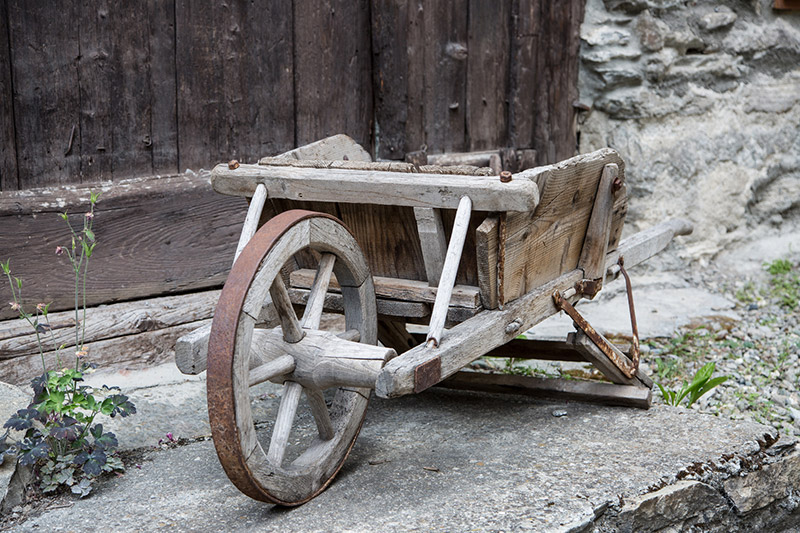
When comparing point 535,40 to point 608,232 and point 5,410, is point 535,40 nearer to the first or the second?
point 608,232

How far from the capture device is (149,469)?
7.62 feet

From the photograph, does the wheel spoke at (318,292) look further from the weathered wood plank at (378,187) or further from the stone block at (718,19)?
the stone block at (718,19)

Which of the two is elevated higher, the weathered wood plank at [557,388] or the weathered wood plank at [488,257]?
the weathered wood plank at [488,257]

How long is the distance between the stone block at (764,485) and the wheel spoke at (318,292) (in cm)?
122

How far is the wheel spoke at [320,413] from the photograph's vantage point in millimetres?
2115

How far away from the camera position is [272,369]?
1.99m

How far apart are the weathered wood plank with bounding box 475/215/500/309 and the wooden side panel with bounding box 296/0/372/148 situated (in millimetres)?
1460

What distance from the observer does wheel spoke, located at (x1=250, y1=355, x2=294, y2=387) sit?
192 centimetres

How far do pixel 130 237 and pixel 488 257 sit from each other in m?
1.45

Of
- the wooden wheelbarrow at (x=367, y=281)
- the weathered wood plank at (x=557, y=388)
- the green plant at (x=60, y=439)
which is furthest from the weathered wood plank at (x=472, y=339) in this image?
Answer: the green plant at (x=60, y=439)

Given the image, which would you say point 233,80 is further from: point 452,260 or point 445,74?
point 452,260

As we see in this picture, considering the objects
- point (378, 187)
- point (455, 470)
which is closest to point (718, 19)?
point (378, 187)

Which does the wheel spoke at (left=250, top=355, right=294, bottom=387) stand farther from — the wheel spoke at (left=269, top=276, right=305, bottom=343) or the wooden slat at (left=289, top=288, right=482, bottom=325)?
the wooden slat at (left=289, top=288, right=482, bottom=325)

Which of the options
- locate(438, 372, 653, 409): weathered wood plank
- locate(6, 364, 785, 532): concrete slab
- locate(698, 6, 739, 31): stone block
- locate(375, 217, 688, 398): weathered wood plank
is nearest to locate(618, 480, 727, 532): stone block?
locate(6, 364, 785, 532): concrete slab
